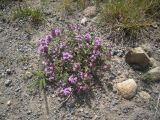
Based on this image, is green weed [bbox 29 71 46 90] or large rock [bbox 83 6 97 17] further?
large rock [bbox 83 6 97 17]

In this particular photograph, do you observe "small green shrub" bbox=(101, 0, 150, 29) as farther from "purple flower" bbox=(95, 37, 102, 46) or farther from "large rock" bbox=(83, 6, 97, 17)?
"purple flower" bbox=(95, 37, 102, 46)

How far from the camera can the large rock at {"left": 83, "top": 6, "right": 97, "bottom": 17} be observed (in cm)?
484

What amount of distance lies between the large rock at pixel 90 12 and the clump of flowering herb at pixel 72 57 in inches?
18.0

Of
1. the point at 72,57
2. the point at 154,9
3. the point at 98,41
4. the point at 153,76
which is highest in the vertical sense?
the point at 154,9

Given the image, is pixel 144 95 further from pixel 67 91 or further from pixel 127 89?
pixel 67 91

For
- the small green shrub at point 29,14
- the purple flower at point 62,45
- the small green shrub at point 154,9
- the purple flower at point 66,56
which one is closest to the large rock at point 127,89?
the purple flower at point 66,56

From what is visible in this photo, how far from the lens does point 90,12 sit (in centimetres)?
485

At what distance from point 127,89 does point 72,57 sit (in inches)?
31.0

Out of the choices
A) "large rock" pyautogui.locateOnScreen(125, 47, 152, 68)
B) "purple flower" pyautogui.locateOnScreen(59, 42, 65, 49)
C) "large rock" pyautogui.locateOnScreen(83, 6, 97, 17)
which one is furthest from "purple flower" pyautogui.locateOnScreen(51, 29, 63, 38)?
"large rock" pyautogui.locateOnScreen(125, 47, 152, 68)

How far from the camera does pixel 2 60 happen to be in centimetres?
436

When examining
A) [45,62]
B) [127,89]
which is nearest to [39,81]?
[45,62]

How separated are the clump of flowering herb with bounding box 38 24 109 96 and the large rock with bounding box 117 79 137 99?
38 cm

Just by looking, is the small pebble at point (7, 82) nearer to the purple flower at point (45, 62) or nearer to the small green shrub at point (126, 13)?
→ the purple flower at point (45, 62)

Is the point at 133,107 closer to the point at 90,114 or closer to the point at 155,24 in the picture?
the point at 90,114
